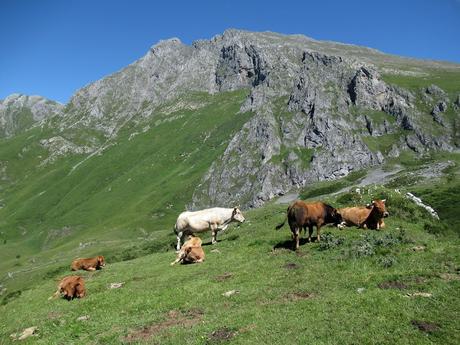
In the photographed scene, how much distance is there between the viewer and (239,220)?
121 ft

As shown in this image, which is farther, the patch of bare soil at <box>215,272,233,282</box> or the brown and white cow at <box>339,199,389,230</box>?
the brown and white cow at <box>339,199,389,230</box>

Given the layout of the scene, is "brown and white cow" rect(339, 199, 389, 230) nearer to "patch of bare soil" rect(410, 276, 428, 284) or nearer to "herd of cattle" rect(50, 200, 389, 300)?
"herd of cattle" rect(50, 200, 389, 300)

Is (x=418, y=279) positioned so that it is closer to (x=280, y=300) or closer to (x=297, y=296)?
(x=297, y=296)

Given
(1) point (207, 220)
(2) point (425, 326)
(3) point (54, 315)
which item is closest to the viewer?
(2) point (425, 326)

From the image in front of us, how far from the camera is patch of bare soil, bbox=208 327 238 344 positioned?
15031 millimetres

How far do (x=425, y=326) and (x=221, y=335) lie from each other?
22.4ft

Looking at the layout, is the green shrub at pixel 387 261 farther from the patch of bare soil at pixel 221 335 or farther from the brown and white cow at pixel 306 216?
the patch of bare soil at pixel 221 335

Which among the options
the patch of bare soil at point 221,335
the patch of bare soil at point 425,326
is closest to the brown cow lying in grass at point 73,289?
the patch of bare soil at point 221,335

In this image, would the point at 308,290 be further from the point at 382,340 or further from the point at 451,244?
the point at 451,244

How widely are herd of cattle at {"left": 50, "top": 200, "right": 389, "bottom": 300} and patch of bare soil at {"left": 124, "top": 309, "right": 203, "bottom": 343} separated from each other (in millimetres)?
9118

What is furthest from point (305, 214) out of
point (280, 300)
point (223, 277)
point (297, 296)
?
point (280, 300)

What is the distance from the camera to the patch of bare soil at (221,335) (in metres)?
15.0

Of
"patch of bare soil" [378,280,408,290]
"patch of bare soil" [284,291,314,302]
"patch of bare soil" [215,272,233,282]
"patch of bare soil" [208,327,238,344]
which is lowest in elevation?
"patch of bare soil" [215,272,233,282]

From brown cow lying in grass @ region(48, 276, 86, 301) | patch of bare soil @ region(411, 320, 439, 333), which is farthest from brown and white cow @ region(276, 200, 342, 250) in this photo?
brown cow lying in grass @ region(48, 276, 86, 301)
